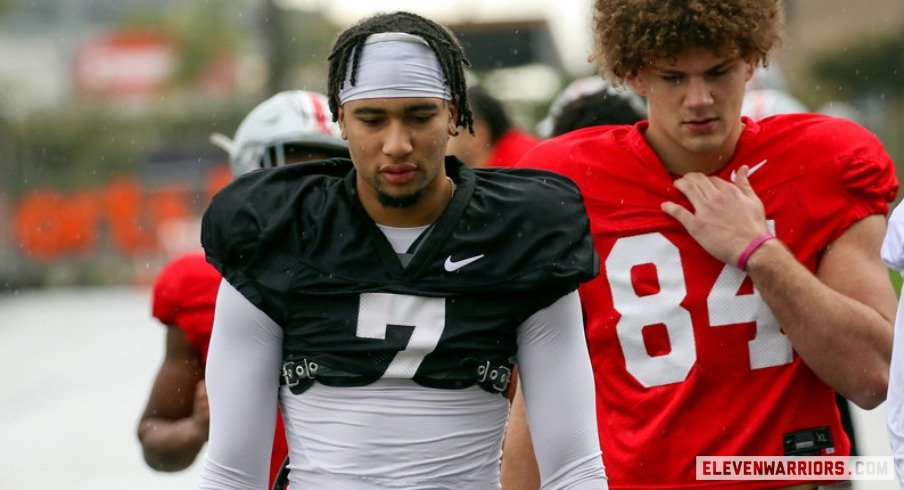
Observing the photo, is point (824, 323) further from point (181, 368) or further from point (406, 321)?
point (181, 368)

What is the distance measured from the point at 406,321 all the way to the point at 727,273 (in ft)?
3.27

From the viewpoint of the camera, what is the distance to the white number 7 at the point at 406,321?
3166mm

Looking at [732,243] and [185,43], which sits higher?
[185,43]

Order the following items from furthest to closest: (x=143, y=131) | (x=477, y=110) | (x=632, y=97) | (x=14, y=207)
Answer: (x=143, y=131)
(x=14, y=207)
(x=477, y=110)
(x=632, y=97)

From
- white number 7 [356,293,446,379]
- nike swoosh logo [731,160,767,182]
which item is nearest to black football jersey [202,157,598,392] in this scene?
white number 7 [356,293,446,379]

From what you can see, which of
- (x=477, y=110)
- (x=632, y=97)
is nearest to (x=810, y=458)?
(x=632, y=97)

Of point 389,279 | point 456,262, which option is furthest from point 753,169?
point 389,279

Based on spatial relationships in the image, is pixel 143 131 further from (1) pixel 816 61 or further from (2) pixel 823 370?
(2) pixel 823 370

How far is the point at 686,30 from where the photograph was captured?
376cm

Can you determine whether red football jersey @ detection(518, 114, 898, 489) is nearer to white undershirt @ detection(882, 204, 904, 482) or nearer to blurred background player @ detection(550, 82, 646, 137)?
white undershirt @ detection(882, 204, 904, 482)

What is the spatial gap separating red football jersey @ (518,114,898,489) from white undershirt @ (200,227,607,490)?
508 millimetres

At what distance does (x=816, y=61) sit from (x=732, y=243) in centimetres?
2983

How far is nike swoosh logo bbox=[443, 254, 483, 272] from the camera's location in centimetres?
319

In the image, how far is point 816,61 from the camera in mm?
32469
